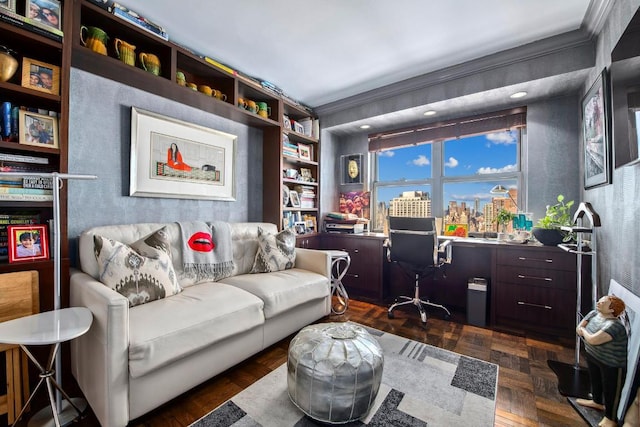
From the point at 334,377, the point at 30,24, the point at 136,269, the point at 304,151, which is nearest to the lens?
the point at 334,377

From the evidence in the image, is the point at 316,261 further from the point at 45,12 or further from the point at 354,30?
the point at 45,12

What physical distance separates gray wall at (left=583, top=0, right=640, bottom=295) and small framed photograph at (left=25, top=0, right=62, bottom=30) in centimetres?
320

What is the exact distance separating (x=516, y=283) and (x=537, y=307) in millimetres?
240

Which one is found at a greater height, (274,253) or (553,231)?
(553,231)

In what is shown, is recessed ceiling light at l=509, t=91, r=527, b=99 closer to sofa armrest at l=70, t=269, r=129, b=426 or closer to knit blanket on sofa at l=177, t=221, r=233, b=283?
knit blanket on sofa at l=177, t=221, r=233, b=283

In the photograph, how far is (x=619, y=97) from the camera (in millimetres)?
1619

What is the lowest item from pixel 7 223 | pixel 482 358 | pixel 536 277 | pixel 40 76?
pixel 482 358

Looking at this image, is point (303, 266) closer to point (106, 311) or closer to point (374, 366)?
point (374, 366)

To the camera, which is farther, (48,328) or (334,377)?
(334,377)

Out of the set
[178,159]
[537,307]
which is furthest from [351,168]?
[537,307]

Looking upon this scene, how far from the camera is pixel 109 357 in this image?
125cm

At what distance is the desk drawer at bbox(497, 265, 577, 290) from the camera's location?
229 centimetres

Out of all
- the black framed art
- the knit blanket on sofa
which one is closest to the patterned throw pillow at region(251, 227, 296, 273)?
the knit blanket on sofa

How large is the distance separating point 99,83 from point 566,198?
4.19 meters
